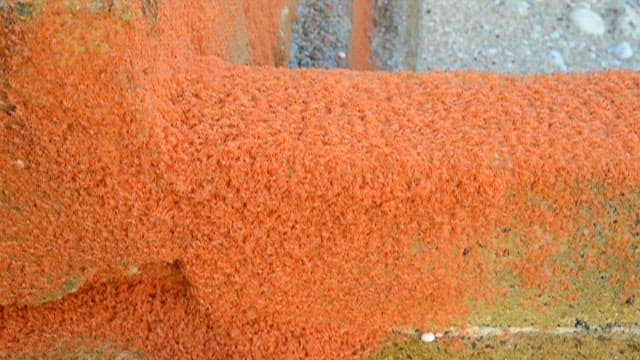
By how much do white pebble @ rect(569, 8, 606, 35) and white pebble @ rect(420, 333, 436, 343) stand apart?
3.86ft

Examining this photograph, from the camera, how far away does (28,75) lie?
79 cm

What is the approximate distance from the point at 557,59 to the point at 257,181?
1224 mm

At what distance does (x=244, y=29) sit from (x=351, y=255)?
1.59 feet

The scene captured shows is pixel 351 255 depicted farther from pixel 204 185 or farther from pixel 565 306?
pixel 565 306

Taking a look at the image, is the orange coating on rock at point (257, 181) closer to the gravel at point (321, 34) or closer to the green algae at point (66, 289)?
the green algae at point (66, 289)

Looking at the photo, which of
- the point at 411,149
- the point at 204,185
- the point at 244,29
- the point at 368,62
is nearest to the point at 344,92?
the point at 411,149

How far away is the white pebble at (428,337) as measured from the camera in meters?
1.04

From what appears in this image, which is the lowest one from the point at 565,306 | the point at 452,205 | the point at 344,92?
the point at 565,306

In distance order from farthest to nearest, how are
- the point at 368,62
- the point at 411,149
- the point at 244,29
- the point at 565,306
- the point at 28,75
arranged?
the point at 368,62, the point at 244,29, the point at 565,306, the point at 411,149, the point at 28,75

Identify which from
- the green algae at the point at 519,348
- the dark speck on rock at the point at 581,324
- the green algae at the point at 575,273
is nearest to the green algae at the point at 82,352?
the green algae at the point at 519,348

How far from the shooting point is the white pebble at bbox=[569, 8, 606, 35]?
189 centimetres

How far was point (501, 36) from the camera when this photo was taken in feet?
6.17

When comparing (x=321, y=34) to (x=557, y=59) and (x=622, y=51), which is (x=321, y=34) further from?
(x=622, y=51)

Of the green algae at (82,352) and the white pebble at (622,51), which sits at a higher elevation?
the white pebble at (622,51)
